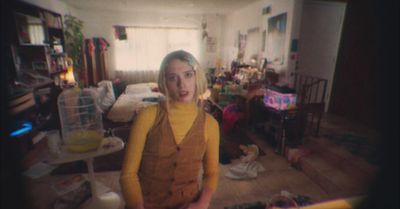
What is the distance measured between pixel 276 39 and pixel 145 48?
3535 millimetres

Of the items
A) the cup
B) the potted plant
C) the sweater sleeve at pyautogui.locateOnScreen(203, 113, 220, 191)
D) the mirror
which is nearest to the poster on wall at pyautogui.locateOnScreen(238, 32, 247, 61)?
the potted plant

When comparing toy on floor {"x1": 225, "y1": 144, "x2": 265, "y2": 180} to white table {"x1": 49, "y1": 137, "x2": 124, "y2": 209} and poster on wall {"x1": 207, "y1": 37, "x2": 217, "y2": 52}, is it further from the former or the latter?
poster on wall {"x1": 207, "y1": 37, "x2": 217, "y2": 52}

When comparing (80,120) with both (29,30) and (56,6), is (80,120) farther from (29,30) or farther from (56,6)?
(56,6)

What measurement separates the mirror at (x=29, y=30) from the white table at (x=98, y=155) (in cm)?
219

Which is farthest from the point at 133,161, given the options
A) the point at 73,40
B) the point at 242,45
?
the point at 73,40

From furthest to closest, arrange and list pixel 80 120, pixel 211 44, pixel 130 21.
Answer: pixel 211 44
pixel 130 21
pixel 80 120

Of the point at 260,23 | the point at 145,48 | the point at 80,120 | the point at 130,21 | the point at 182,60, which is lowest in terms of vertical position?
the point at 80,120

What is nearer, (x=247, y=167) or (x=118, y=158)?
(x=247, y=167)

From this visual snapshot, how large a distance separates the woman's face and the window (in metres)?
5.07

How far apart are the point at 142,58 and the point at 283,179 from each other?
4767 mm

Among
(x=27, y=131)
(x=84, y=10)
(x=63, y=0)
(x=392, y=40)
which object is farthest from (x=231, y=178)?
(x=84, y=10)

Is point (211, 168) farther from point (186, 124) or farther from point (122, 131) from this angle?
point (122, 131)

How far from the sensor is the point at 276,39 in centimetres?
350

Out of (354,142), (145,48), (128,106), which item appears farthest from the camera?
(145,48)
